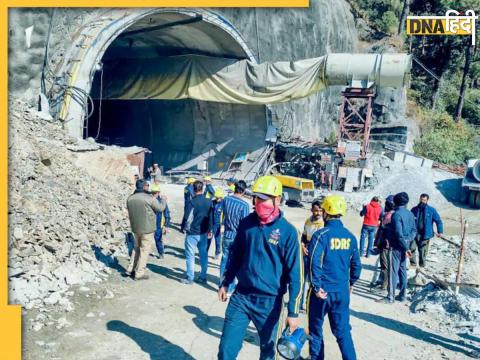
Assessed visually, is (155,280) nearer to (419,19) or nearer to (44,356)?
(44,356)

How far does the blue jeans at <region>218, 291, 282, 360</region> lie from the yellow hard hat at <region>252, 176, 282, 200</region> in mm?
938

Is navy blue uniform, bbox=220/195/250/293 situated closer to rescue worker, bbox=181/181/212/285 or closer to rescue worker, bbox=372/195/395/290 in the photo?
rescue worker, bbox=181/181/212/285

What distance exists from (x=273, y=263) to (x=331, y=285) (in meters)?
0.93

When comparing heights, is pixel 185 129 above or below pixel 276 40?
below

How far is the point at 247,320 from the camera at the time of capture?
4.52 m

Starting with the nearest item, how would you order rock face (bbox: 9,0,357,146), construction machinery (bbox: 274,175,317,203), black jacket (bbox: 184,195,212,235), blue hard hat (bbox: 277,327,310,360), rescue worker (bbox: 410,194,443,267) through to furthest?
blue hard hat (bbox: 277,327,310,360)
black jacket (bbox: 184,195,212,235)
rescue worker (bbox: 410,194,443,267)
rock face (bbox: 9,0,357,146)
construction machinery (bbox: 274,175,317,203)

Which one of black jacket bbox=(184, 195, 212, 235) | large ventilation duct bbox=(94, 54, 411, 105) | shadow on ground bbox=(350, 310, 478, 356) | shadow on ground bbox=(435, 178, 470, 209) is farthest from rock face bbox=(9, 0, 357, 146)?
shadow on ground bbox=(350, 310, 478, 356)

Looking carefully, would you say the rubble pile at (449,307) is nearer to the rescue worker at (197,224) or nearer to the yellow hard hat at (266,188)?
the rescue worker at (197,224)

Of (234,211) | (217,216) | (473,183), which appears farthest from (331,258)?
(473,183)

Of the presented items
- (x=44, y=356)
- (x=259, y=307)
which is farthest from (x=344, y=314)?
(x=44, y=356)

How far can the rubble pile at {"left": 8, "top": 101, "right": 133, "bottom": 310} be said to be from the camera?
705 centimetres

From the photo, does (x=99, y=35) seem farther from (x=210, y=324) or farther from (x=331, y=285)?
(x=331, y=285)

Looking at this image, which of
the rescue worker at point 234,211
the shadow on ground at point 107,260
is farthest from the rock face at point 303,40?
the rescue worker at point 234,211

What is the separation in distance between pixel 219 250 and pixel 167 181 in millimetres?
13854
